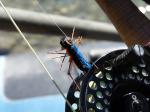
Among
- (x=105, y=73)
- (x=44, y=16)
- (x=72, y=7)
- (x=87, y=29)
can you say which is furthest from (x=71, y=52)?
(x=72, y=7)

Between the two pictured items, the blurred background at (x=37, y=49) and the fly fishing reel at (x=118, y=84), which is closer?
the fly fishing reel at (x=118, y=84)

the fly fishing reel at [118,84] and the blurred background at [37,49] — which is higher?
the blurred background at [37,49]

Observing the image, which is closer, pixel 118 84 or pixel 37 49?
pixel 118 84

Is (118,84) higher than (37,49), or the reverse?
(37,49)

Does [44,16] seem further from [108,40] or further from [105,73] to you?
[105,73]

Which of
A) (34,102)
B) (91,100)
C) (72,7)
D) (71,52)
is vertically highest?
(72,7)
